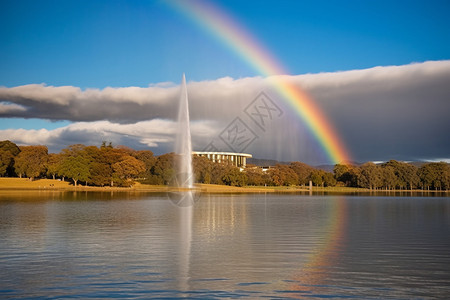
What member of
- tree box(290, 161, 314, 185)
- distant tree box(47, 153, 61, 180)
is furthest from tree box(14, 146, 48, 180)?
tree box(290, 161, 314, 185)

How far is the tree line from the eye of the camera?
11656 cm

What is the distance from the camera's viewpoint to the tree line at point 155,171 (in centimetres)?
11656

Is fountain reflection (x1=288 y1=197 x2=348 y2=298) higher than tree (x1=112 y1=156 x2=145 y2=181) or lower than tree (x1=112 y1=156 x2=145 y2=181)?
lower

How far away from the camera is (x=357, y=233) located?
27297mm

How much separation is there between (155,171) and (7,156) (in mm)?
45888

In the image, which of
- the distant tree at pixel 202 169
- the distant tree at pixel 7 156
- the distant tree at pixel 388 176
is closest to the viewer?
the distant tree at pixel 202 169

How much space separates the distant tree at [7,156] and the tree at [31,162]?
7.35 ft

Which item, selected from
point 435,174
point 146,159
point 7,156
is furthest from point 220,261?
point 435,174

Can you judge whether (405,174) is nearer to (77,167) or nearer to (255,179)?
(255,179)

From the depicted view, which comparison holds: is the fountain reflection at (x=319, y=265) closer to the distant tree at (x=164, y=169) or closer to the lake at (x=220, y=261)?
the lake at (x=220, y=261)

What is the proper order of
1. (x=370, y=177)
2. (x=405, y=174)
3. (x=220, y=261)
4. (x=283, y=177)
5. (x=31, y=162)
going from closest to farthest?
(x=220, y=261), (x=31, y=162), (x=370, y=177), (x=405, y=174), (x=283, y=177)

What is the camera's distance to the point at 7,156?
13588 cm

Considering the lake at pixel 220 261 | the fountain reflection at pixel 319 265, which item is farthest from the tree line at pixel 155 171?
the fountain reflection at pixel 319 265

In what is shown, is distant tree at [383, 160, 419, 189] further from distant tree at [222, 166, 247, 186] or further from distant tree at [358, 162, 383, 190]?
distant tree at [222, 166, 247, 186]
